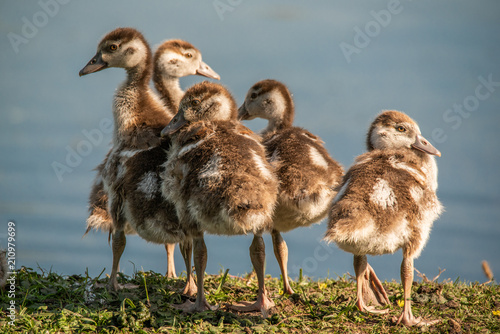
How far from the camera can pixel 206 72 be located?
28.3 feet

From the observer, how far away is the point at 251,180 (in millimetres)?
5477

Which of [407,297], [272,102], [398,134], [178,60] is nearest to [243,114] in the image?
[272,102]

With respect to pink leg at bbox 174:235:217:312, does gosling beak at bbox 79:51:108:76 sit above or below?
above

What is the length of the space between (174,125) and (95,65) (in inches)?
75.0

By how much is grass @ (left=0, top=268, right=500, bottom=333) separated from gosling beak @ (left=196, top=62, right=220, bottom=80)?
297 centimetres

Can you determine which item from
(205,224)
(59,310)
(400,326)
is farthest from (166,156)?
(400,326)

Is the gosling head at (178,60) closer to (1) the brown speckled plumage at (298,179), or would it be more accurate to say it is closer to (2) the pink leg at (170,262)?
(1) the brown speckled plumage at (298,179)

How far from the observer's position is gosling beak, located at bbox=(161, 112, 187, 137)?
20.3ft

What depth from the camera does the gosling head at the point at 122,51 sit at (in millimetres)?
7332

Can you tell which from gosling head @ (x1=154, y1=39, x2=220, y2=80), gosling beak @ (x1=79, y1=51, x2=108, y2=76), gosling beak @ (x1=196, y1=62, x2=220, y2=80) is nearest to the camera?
gosling beak @ (x1=79, y1=51, x2=108, y2=76)

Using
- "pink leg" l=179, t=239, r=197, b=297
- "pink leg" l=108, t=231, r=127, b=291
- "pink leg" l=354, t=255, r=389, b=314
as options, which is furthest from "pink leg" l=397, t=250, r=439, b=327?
"pink leg" l=108, t=231, r=127, b=291

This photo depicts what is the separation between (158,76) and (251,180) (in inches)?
121

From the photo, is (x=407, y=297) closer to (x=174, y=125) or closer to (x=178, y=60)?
(x=174, y=125)

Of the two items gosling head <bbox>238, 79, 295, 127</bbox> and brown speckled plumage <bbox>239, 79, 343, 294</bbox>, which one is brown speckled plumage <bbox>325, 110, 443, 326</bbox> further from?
gosling head <bbox>238, 79, 295, 127</bbox>
